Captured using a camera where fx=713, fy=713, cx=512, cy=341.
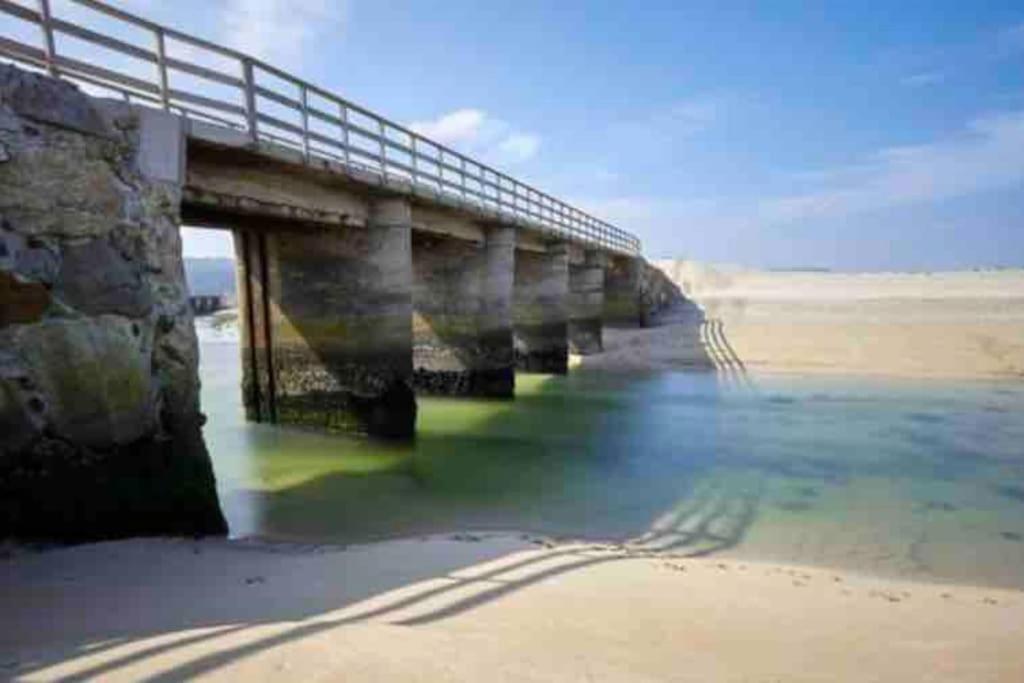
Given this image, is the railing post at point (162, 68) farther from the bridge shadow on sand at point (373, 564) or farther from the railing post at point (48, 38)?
the bridge shadow on sand at point (373, 564)

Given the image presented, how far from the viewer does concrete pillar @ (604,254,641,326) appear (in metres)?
37.1

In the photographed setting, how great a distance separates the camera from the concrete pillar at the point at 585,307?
3056 cm

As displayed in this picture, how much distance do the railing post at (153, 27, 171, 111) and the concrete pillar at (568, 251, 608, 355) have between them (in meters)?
23.2

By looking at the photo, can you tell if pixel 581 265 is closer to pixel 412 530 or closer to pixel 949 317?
pixel 949 317

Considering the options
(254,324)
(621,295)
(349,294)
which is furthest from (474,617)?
(621,295)

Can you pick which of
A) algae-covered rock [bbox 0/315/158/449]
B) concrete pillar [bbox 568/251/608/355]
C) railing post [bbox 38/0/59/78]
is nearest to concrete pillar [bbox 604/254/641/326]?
concrete pillar [bbox 568/251/608/355]

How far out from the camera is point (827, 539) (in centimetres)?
815

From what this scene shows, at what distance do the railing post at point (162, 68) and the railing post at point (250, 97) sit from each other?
1458mm

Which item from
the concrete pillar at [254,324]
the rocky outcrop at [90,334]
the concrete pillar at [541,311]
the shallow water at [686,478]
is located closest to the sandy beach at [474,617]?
the rocky outcrop at [90,334]

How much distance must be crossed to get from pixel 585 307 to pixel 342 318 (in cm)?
1831

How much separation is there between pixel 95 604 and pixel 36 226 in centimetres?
344

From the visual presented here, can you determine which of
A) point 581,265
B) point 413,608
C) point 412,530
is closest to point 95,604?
point 413,608

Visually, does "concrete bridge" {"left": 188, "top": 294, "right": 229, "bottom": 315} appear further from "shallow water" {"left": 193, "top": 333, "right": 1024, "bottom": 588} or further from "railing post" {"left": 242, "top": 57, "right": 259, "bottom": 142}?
"railing post" {"left": 242, "top": 57, "right": 259, "bottom": 142}

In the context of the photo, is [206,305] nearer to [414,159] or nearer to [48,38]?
[414,159]
